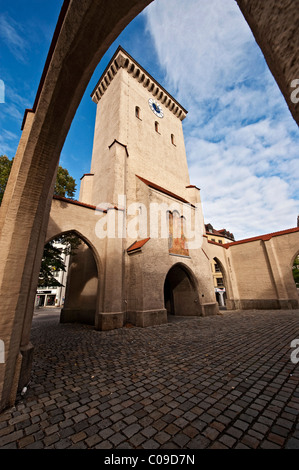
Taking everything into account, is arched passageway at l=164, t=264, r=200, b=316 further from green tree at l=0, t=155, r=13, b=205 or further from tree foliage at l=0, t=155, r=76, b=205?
green tree at l=0, t=155, r=13, b=205

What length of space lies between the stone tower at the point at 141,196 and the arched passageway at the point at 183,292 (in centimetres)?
7

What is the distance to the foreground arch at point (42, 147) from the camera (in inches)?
99.6

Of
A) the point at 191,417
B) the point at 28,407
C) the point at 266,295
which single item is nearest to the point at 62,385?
the point at 28,407

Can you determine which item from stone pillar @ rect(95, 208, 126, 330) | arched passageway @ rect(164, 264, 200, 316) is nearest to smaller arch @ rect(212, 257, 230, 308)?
arched passageway @ rect(164, 264, 200, 316)

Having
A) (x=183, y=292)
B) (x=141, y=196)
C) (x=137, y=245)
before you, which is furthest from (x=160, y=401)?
(x=183, y=292)

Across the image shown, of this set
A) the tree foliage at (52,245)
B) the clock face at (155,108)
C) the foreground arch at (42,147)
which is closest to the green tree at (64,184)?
the tree foliage at (52,245)

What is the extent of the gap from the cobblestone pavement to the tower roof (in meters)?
22.8

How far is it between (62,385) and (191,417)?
2.45 m

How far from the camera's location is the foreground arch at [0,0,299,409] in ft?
8.30

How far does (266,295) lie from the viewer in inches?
649

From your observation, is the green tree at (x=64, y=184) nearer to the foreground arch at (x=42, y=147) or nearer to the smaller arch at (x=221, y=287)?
the foreground arch at (x=42, y=147)

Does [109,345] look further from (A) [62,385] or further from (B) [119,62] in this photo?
(B) [119,62]

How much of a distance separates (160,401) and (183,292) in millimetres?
11664

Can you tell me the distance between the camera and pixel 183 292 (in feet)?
46.2
